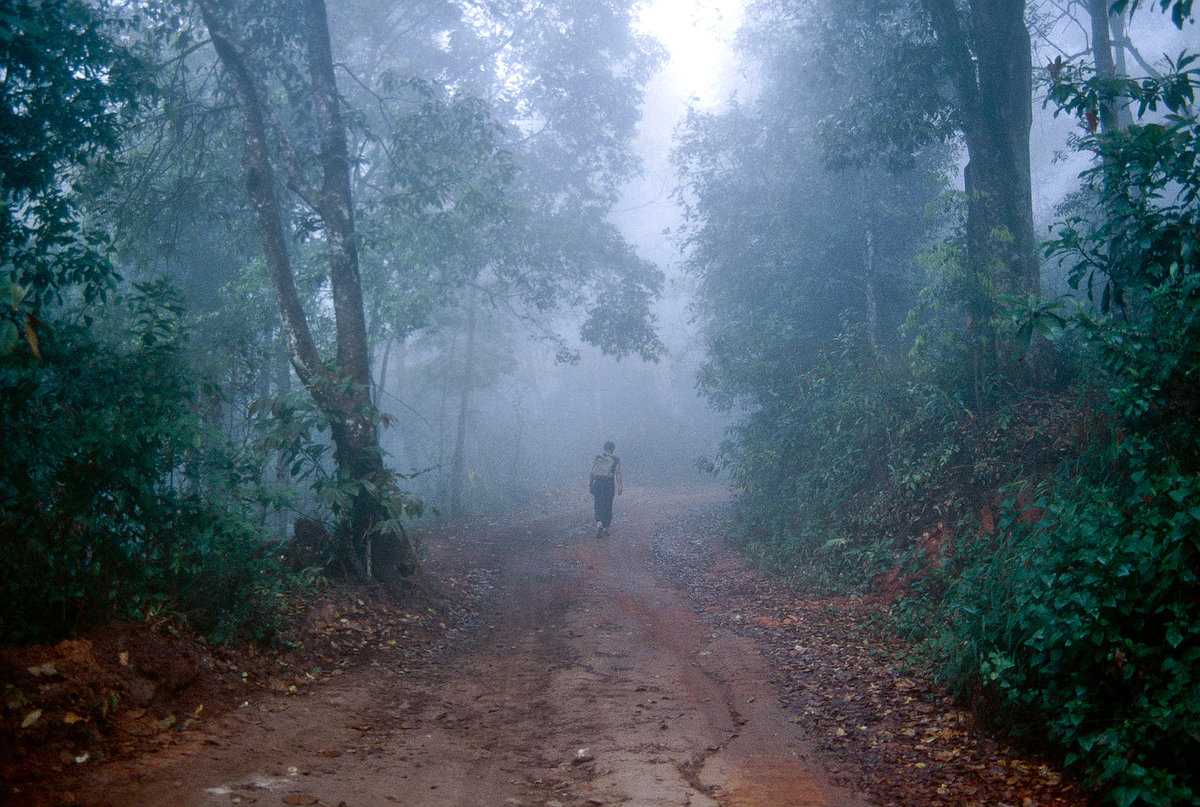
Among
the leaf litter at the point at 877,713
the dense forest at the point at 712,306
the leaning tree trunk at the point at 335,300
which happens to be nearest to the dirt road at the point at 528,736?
the leaf litter at the point at 877,713

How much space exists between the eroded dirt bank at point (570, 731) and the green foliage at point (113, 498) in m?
1.23

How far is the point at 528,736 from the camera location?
594 cm

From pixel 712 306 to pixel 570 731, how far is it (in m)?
17.3

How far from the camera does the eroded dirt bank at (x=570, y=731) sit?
4.64m

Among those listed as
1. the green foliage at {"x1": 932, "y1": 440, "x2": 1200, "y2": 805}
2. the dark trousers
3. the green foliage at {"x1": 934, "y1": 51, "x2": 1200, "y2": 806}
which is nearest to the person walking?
the dark trousers

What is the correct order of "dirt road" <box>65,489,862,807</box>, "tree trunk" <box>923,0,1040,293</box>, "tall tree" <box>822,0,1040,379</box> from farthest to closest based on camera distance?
1. "tree trunk" <box>923,0,1040,293</box>
2. "tall tree" <box>822,0,1040,379</box>
3. "dirt road" <box>65,489,862,807</box>

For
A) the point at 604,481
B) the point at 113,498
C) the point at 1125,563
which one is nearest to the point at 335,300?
the point at 113,498

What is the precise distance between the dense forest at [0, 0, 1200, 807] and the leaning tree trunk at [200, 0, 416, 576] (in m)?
0.05

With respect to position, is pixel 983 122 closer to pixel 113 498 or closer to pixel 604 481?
pixel 604 481

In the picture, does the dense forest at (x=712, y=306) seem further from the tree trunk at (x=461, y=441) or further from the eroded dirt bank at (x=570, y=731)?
the eroded dirt bank at (x=570, y=731)

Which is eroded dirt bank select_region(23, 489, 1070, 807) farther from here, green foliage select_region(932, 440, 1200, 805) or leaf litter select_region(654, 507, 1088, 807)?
green foliage select_region(932, 440, 1200, 805)

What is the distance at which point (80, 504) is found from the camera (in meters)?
5.60

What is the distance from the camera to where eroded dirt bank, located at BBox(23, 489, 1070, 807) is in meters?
4.64

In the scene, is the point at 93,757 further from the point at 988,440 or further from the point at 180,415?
the point at 988,440
